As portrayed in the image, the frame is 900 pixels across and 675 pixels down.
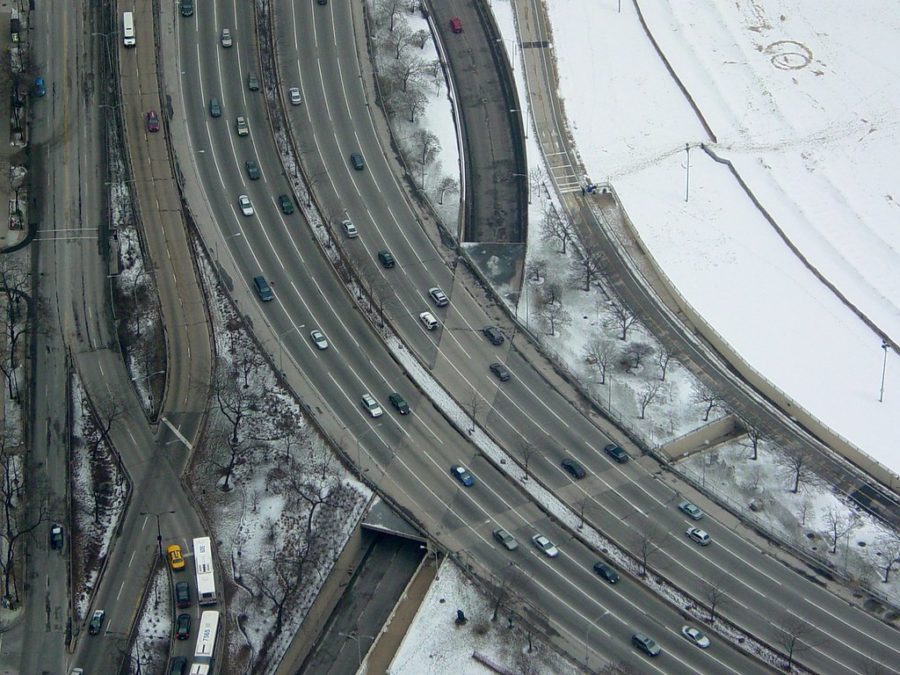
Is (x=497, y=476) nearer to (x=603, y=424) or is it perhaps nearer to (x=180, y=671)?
(x=603, y=424)

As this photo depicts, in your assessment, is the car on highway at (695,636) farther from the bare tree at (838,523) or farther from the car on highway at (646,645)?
the bare tree at (838,523)

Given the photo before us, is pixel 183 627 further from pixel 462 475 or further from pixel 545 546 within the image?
pixel 545 546

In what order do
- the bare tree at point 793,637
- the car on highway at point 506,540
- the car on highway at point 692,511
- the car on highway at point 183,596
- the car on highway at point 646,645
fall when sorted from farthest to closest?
the car on highway at point 692,511 → the car on highway at point 506,540 → the car on highway at point 183,596 → the bare tree at point 793,637 → the car on highway at point 646,645

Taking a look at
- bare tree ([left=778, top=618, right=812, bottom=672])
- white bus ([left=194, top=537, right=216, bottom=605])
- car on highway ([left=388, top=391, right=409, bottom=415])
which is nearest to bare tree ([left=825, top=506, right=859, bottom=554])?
bare tree ([left=778, top=618, right=812, bottom=672])

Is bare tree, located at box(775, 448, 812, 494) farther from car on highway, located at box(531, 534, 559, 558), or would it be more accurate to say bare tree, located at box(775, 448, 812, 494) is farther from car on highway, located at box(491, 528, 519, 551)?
car on highway, located at box(491, 528, 519, 551)

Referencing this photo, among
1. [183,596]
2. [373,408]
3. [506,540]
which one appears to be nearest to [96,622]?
[183,596]

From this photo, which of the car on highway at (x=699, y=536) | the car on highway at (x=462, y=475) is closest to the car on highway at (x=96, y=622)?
the car on highway at (x=462, y=475)

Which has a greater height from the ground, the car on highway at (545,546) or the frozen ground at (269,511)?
the car on highway at (545,546)
